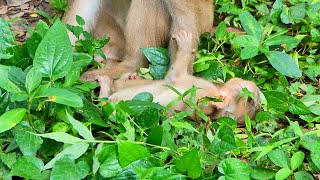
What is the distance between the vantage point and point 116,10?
499 cm

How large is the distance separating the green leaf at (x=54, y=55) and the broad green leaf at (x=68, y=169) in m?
0.55

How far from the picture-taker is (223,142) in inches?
127

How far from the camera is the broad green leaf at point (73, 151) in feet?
10.0

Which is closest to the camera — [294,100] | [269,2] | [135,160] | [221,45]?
[135,160]

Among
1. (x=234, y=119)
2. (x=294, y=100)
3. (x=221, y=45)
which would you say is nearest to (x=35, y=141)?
(x=234, y=119)

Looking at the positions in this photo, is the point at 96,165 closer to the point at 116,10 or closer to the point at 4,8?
the point at 116,10

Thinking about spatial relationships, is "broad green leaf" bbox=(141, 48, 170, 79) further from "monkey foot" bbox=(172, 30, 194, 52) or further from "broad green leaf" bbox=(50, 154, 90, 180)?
"broad green leaf" bbox=(50, 154, 90, 180)

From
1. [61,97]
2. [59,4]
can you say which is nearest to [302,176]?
[61,97]

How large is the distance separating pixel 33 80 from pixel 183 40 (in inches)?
53.6

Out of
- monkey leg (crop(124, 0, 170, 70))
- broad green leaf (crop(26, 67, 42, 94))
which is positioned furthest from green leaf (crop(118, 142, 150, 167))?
monkey leg (crop(124, 0, 170, 70))

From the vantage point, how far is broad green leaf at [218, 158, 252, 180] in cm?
305

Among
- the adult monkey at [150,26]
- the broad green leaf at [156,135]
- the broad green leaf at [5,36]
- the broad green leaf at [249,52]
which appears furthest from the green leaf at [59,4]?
the broad green leaf at [156,135]

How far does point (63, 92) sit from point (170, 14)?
60.0 inches

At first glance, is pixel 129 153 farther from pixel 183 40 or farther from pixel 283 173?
pixel 183 40
